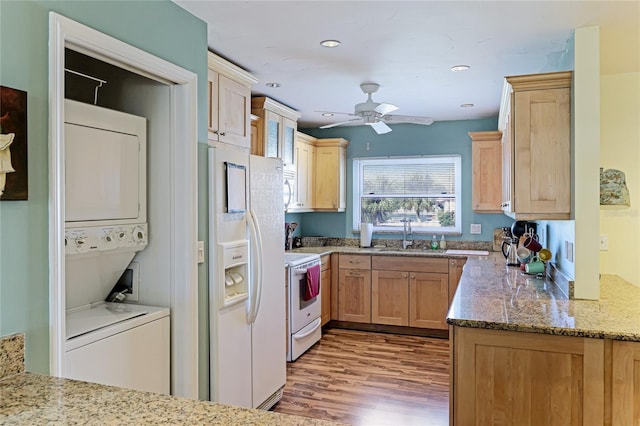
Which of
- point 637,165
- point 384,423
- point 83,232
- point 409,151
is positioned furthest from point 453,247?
point 83,232

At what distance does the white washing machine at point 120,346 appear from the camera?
1.86 metres

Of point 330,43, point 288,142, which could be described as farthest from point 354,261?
point 330,43

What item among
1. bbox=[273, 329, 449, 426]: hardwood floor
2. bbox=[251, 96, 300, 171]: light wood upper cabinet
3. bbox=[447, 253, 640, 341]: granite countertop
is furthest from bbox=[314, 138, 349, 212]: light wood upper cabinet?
bbox=[447, 253, 640, 341]: granite countertop

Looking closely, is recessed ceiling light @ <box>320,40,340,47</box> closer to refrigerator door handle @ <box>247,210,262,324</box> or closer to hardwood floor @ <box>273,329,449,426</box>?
refrigerator door handle @ <box>247,210,262,324</box>

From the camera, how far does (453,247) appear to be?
17.9 feet

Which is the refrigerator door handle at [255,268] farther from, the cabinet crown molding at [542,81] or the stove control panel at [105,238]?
the cabinet crown molding at [542,81]

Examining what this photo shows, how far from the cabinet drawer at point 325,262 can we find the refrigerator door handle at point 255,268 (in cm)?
207

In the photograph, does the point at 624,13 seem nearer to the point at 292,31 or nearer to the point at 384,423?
the point at 292,31

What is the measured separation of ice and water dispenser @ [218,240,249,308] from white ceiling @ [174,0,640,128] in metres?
1.26

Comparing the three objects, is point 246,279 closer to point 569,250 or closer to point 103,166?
point 103,166

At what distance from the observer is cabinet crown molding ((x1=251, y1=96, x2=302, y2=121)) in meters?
4.15

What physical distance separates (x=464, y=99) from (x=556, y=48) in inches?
56.4

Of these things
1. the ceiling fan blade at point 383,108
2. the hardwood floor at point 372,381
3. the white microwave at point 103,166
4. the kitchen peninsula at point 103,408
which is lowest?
the hardwood floor at point 372,381

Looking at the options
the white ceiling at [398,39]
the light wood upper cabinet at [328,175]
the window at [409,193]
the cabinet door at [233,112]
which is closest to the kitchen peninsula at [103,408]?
the white ceiling at [398,39]
